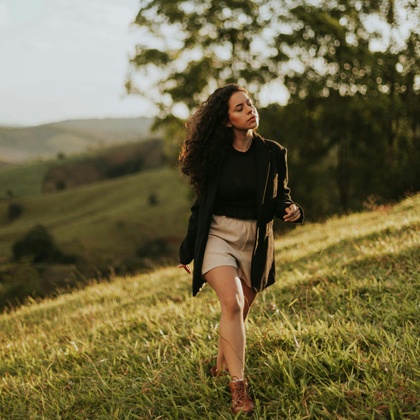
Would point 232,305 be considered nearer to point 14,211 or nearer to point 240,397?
point 240,397

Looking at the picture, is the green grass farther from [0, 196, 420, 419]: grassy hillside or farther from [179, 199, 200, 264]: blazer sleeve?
[179, 199, 200, 264]: blazer sleeve

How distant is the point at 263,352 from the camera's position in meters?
3.79

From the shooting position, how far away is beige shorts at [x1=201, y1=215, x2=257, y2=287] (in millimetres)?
3504

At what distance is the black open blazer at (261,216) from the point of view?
3.56 metres

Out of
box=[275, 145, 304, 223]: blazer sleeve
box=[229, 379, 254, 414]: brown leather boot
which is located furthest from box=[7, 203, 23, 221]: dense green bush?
box=[229, 379, 254, 414]: brown leather boot

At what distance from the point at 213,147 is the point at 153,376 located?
2.00m

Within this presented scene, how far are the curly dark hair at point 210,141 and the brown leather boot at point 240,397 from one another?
1.46 metres

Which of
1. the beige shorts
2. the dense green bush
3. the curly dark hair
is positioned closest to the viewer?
the beige shorts

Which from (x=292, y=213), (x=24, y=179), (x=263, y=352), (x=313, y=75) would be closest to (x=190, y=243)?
(x=292, y=213)

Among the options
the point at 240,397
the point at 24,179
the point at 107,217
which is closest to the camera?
the point at 240,397

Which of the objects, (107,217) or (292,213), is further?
(107,217)

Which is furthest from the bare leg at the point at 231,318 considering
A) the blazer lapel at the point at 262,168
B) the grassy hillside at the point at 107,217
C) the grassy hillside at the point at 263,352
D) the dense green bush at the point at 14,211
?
the dense green bush at the point at 14,211

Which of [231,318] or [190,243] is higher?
[190,243]

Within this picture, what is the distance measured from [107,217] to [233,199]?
64.3 m
